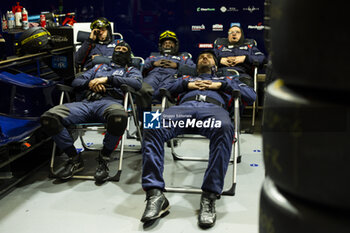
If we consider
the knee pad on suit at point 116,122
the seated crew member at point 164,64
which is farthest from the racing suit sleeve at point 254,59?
the knee pad on suit at point 116,122

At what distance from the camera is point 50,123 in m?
3.18

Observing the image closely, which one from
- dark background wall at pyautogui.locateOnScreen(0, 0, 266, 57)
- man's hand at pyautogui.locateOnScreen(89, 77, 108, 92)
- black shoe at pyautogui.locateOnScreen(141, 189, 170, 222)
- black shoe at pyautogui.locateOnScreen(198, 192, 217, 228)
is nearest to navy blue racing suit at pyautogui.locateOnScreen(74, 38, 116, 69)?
man's hand at pyautogui.locateOnScreen(89, 77, 108, 92)

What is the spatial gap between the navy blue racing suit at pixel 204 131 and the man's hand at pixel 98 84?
0.74 metres

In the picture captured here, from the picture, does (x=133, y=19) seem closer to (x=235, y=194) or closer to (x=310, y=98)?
(x=235, y=194)

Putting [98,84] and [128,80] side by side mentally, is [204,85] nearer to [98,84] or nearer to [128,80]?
[128,80]

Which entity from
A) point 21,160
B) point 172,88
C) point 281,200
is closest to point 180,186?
point 172,88

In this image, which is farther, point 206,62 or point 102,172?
point 206,62

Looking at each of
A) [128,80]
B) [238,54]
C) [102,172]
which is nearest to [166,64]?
[238,54]

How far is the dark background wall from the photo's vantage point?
5.97 metres

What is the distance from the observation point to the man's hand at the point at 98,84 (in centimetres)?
360

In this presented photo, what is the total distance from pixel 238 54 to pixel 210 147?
2475mm

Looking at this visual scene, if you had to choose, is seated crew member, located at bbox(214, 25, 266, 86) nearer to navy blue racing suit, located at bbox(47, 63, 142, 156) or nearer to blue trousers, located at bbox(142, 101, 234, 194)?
navy blue racing suit, located at bbox(47, 63, 142, 156)

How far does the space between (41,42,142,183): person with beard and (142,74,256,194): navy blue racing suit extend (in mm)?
497

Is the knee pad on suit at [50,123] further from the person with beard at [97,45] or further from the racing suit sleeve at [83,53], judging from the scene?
the racing suit sleeve at [83,53]
